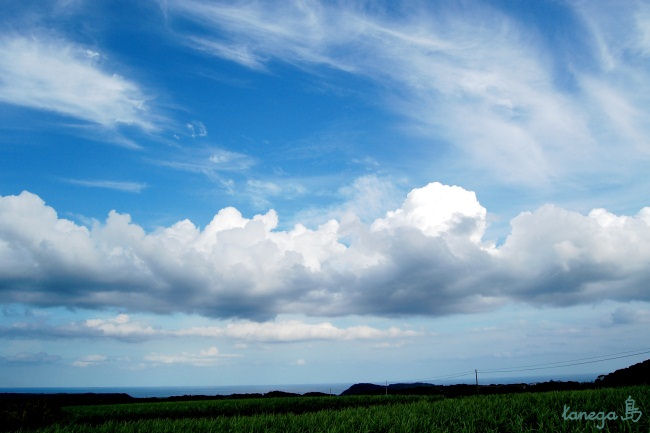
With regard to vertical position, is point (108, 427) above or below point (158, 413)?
above

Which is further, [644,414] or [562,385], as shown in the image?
[562,385]

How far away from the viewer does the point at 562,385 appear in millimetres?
44562

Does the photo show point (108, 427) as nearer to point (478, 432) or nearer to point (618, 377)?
point (478, 432)

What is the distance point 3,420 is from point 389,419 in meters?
16.5

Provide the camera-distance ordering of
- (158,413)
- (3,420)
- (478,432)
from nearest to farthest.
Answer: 1. (478,432)
2. (3,420)
3. (158,413)

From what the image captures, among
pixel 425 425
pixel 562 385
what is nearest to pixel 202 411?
pixel 425 425

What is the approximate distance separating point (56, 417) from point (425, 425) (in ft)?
59.5

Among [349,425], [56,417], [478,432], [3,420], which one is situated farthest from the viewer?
[56,417]

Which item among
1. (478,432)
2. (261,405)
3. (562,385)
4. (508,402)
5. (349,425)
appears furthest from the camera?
(562,385)

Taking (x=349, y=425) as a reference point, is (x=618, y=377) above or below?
below

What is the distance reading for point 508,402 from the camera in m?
16.5

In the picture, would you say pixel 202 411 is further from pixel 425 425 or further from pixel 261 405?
pixel 425 425

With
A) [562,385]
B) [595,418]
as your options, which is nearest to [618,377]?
[562,385]

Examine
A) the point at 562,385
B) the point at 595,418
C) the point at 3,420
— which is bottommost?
the point at 562,385
